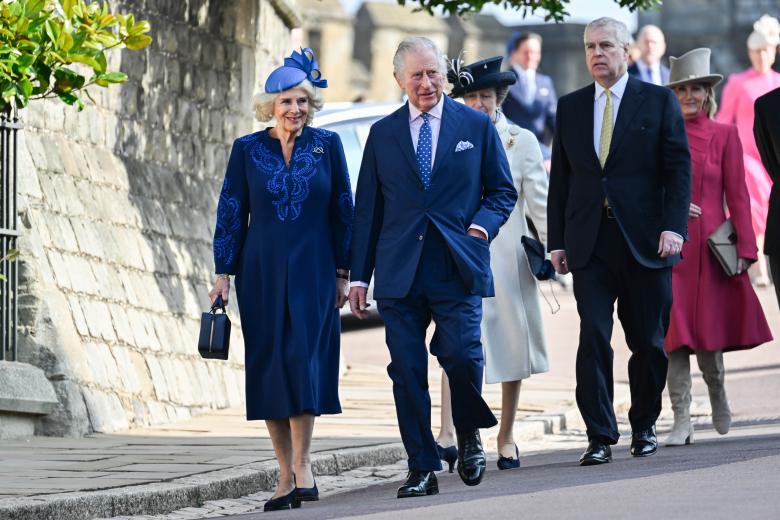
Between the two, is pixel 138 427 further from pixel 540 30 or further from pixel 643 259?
pixel 540 30

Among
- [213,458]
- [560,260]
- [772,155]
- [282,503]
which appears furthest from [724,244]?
[282,503]

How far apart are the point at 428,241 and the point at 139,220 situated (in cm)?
459

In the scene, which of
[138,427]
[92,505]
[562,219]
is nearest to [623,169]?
[562,219]

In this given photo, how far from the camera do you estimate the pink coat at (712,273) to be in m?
10.0

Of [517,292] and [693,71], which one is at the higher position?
[693,71]

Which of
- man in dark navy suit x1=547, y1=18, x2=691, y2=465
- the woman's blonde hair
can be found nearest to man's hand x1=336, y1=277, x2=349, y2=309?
man in dark navy suit x1=547, y1=18, x2=691, y2=465

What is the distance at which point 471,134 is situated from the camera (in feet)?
26.7

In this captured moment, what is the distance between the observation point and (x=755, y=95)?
57.2 ft

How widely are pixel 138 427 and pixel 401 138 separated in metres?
3.43

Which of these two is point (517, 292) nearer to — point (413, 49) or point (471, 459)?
point (471, 459)

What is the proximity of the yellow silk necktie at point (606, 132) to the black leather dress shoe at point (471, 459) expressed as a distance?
1576 millimetres

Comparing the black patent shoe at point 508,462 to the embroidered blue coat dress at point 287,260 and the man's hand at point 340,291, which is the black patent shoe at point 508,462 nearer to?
the embroidered blue coat dress at point 287,260

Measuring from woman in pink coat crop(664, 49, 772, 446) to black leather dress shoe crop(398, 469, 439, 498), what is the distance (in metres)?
2.36

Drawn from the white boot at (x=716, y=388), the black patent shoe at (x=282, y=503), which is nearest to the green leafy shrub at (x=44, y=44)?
the black patent shoe at (x=282, y=503)
